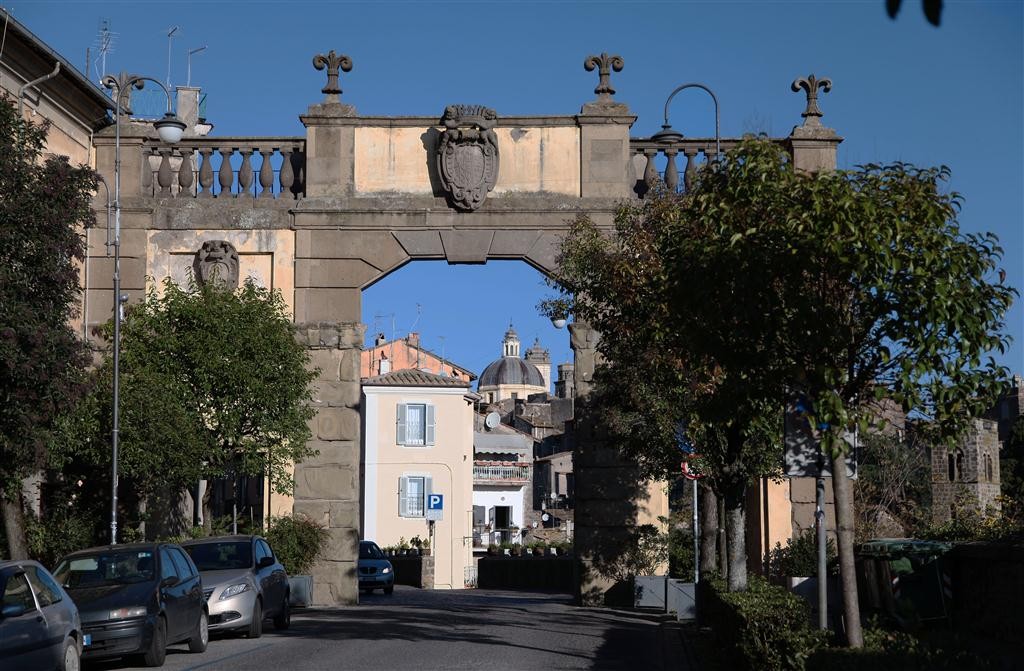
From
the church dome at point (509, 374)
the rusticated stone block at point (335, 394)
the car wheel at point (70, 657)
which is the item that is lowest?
the car wheel at point (70, 657)

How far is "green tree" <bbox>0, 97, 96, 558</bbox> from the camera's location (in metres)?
20.4

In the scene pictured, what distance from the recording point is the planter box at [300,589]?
29.3 m

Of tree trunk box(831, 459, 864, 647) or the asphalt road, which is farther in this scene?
the asphalt road

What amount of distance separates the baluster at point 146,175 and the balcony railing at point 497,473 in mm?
63288

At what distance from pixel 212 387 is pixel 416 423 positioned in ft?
133

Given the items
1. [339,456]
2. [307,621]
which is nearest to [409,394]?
[339,456]

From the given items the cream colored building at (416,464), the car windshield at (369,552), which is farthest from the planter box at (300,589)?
the cream colored building at (416,464)

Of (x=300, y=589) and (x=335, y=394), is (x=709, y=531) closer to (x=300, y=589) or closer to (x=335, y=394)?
(x=300, y=589)

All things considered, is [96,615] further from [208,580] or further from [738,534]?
[738,534]

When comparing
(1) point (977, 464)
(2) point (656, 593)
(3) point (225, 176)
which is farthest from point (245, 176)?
(1) point (977, 464)

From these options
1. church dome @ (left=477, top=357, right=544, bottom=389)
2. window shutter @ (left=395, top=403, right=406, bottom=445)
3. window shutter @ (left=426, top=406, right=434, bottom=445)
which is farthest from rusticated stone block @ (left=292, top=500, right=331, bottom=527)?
church dome @ (left=477, top=357, right=544, bottom=389)

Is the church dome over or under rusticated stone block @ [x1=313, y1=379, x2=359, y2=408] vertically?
over

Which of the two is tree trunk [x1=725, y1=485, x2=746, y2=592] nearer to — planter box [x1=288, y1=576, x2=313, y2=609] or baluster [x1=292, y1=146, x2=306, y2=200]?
planter box [x1=288, y1=576, x2=313, y2=609]

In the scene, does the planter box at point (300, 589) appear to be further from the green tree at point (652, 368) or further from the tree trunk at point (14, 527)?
the green tree at point (652, 368)
